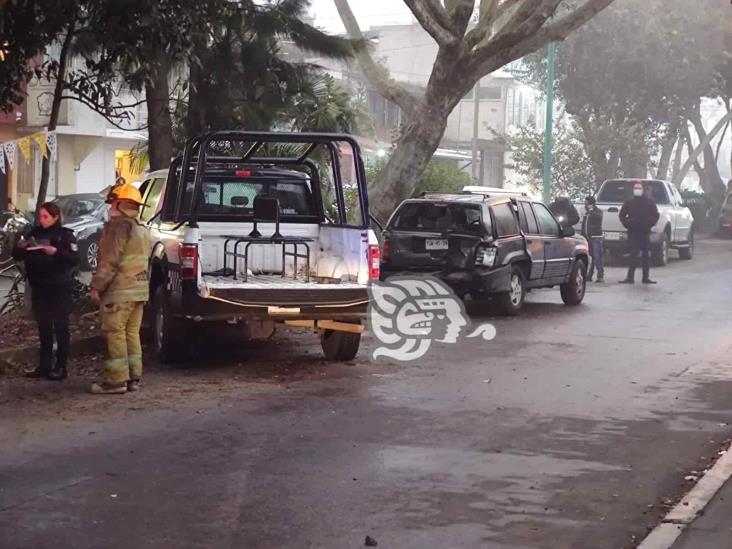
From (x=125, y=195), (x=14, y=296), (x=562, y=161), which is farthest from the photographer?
(x=562, y=161)

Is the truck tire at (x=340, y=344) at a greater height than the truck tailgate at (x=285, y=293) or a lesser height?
lesser

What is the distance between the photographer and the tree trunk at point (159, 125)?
15250 millimetres

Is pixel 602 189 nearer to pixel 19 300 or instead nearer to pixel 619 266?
pixel 619 266

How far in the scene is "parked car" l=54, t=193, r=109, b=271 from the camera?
22.8 m

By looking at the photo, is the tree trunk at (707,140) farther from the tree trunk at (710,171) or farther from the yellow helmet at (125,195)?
the yellow helmet at (125,195)

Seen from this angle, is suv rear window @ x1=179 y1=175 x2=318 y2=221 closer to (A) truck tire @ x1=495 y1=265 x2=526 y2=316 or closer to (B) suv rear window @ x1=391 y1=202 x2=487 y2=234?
(B) suv rear window @ x1=391 y1=202 x2=487 y2=234

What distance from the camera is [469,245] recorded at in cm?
1545

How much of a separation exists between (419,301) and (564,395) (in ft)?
19.6

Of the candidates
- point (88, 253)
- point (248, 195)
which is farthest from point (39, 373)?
point (88, 253)

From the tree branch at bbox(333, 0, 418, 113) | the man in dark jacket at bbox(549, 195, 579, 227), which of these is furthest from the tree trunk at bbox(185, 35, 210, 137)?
the man in dark jacket at bbox(549, 195, 579, 227)

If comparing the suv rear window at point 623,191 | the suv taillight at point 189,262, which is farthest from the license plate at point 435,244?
the suv rear window at point 623,191

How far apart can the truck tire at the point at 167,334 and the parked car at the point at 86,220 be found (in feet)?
35.5

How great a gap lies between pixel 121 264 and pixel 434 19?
9.71m

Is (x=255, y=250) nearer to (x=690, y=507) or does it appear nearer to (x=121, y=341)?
(x=121, y=341)
